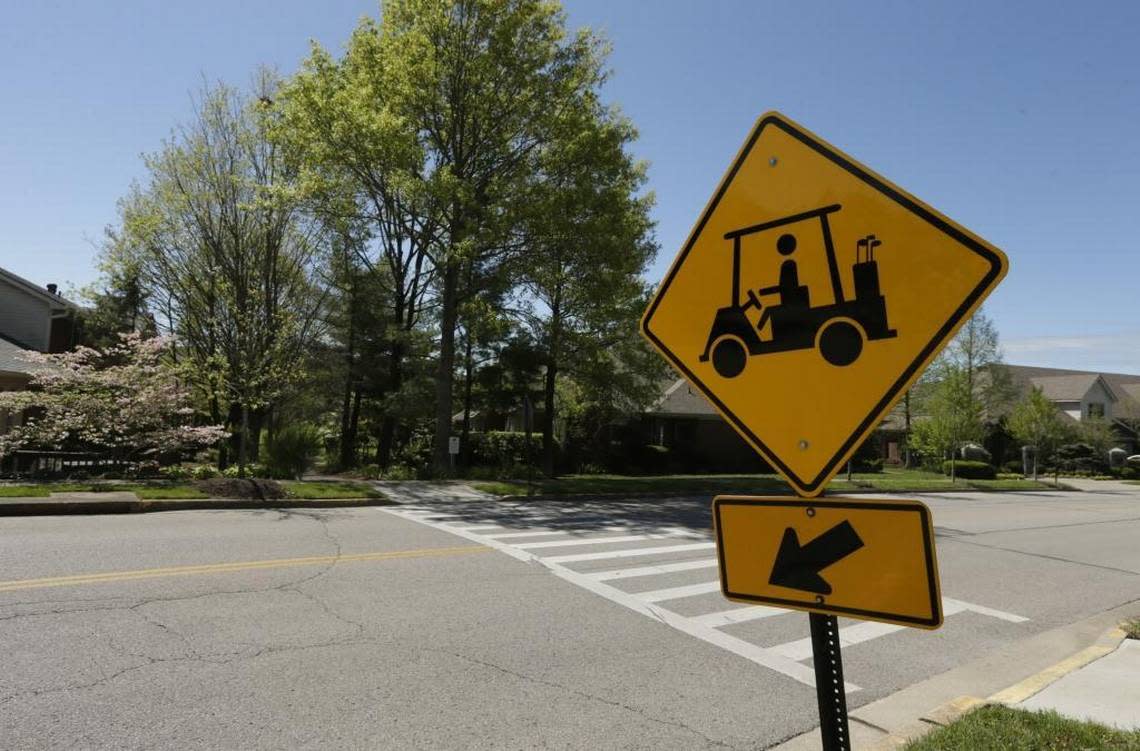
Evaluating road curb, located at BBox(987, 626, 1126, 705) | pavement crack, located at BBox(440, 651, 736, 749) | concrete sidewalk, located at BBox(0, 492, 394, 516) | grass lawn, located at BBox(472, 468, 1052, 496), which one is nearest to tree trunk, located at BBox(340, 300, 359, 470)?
grass lawn, located at BBox(472, 468, 1052, 496)

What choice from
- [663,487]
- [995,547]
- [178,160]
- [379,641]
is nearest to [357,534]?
[379,641]

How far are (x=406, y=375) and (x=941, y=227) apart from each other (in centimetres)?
2656

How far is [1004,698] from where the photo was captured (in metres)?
4.94

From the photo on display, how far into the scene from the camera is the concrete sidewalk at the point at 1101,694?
182 inches

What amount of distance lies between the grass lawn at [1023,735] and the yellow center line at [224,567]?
20.8ft

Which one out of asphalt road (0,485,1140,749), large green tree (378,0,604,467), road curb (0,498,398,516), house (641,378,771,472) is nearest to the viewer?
asphalt road (0,485,1140,749)

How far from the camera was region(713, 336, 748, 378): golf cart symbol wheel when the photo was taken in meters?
2.42

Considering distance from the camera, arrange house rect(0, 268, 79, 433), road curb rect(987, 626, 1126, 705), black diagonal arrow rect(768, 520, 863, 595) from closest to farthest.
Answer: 1. black diagonal arrow rect(768, 520, 863, 595)
2. road curb rect(987, 626, 1126, 705)
3. house rect(0, 268, 79, 433)

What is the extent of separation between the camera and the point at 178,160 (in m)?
22.2

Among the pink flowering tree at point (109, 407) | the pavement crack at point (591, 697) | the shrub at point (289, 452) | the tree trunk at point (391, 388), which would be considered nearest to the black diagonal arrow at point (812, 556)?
the pavement crack at point (591, 697)

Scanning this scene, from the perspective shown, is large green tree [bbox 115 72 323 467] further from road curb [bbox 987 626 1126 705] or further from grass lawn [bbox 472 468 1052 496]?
road curb [bbox 987 626 1126 705]

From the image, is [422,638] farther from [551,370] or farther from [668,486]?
[551,370]

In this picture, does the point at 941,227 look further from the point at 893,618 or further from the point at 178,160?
the point at 178,160

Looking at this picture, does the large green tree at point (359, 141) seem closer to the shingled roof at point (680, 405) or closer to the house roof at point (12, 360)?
the house roof at point (12, 360)
